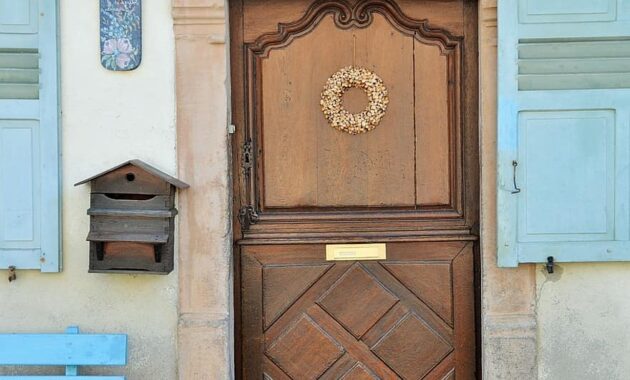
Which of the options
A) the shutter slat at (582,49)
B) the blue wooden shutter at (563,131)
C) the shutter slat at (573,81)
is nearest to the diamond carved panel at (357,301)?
the blue wooden shutter at (563,131)

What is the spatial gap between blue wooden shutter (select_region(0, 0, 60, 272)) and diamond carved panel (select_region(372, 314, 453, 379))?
68.2 inches

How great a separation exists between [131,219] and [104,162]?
370 millimetres

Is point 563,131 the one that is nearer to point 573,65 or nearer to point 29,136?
point 573,65

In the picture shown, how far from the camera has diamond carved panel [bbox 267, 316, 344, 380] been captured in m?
4.04

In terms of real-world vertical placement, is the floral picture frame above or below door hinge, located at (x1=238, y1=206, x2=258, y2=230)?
above

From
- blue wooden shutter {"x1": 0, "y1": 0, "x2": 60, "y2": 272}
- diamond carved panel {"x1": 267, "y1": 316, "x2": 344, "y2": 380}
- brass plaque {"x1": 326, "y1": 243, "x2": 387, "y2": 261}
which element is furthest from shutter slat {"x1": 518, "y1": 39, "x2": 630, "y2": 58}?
blue wooden shutter {"x1": 0, "y1": 0, "x2": 60, "y2": 272}

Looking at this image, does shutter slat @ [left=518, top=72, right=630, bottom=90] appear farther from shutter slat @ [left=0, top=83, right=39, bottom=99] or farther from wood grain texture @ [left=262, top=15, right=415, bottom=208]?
shutter slat @ [left=0, top=83, right=39, bottom=99]

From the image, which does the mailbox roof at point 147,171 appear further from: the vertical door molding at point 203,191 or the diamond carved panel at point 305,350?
Result: the diamond carved panel at point 305,350

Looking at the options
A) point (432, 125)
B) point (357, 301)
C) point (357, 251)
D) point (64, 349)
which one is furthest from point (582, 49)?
point (64, 349)

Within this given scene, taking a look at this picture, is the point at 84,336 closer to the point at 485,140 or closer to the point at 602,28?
the point at 485,140

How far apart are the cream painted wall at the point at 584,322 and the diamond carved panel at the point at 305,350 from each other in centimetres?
107

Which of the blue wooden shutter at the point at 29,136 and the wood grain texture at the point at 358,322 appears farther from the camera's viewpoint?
the wood grain texture at the point at 358,322

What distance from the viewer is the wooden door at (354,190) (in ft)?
13.0

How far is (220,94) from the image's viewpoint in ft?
12.6
